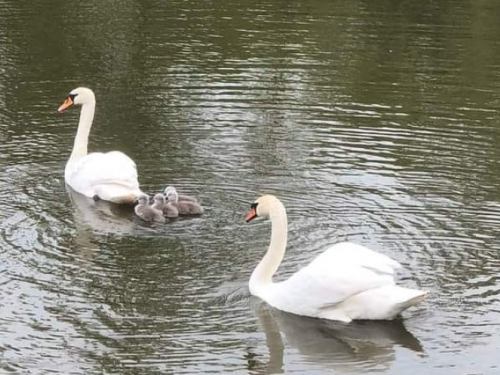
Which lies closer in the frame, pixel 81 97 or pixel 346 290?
pixel 346 290

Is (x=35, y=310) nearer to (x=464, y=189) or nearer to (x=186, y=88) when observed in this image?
(x=464, y=189)

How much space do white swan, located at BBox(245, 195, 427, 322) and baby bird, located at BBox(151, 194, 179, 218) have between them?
2.75 meters

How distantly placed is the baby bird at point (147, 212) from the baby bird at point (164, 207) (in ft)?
0.17

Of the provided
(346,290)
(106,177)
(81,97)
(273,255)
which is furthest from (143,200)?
(346,290)

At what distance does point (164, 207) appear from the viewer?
13805 millimetres

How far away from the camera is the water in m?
10.5

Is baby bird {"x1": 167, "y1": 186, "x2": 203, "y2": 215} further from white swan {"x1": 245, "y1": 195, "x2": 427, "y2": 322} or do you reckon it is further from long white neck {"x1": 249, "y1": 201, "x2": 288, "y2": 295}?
white swan {"x1": 245, "y1": 195, "x2": 427, "y2": 322}

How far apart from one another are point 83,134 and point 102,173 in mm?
1613

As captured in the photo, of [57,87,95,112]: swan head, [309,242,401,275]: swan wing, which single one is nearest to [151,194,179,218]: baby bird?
[309,242,401,275]: swan wing

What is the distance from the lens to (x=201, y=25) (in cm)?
2855

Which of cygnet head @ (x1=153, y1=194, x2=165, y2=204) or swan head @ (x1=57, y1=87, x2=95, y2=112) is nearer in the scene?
cygnet head @ (x1=153, y1=194, x2=165, y2=204)

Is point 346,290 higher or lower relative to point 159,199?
lower

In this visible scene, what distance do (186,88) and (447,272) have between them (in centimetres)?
1032

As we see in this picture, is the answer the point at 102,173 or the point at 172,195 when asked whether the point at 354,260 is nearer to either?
the point at 172,195
